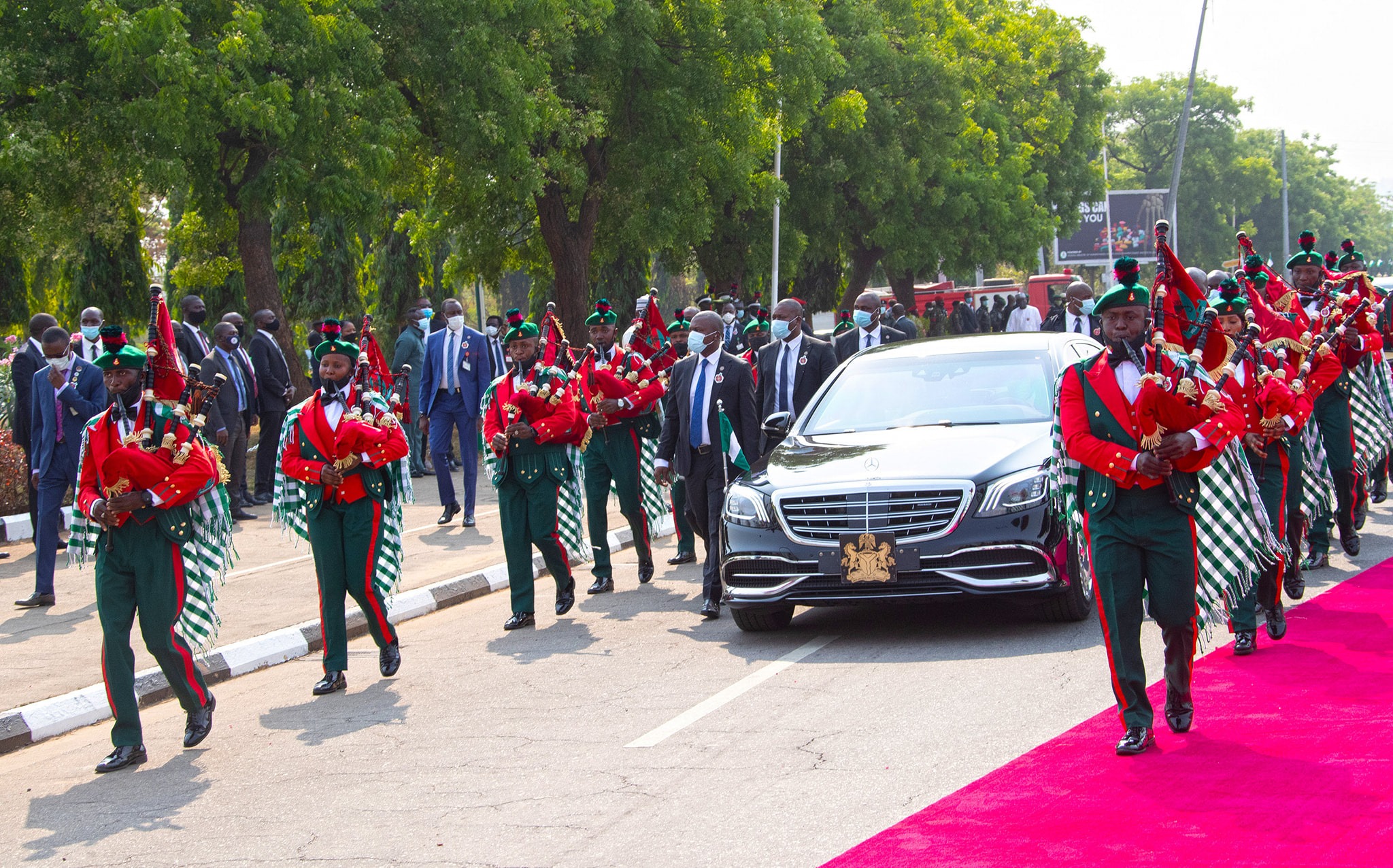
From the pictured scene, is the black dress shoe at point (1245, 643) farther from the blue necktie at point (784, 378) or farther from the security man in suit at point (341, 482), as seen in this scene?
the blue necktie at point (784, 378)

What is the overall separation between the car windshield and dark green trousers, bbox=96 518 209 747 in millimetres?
4097

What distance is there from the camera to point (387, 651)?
8688 millimetres

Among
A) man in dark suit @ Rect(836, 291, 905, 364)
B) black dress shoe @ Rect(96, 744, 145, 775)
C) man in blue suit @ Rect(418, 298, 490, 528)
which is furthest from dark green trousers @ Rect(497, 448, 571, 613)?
man in dark suit @ Rect(836, 291, 905, 364)

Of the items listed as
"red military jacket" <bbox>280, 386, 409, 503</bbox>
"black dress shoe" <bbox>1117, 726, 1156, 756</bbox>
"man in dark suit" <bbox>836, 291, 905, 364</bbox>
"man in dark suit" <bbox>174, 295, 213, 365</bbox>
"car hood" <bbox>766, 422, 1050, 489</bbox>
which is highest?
"man in dark suit" <bbox>174, 295, 213, 365</bbox>

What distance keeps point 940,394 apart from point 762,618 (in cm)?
184

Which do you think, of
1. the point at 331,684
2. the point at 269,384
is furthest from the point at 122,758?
the point at 269,384

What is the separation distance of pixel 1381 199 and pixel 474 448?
646 feet

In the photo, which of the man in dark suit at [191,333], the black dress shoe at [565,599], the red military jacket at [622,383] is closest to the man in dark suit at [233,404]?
the man in dark suit at [191,333]

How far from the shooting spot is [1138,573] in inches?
242

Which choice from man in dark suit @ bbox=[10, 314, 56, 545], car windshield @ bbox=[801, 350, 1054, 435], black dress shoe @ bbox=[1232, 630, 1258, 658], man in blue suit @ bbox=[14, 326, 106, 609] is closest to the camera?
black dress shoe @ bbox=[1232, 630, 1258, 658]

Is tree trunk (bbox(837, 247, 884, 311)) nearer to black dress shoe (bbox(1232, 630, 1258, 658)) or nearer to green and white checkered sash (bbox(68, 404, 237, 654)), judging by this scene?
black dress shoe (bbox(1232, 630, 1258, 658))

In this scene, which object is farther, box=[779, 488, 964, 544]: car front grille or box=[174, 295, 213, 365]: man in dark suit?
box=[174, 295, 213, 365]: man in dark suit

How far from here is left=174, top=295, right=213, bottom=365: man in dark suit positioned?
14.3m

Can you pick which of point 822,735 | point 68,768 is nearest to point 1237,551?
point 822,735
